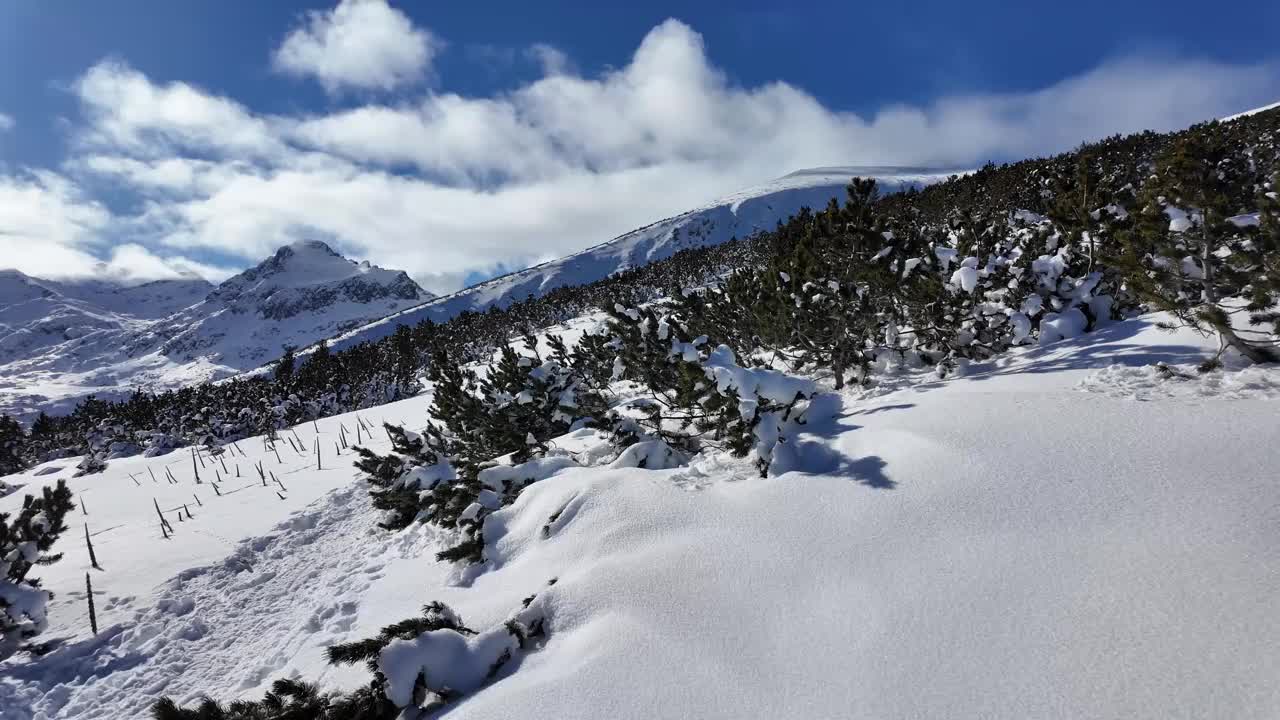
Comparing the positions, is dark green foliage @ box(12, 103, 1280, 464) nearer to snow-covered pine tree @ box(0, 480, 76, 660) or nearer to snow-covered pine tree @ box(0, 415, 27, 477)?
snow-covered pine tree @ box(0, 480, 76, 660)

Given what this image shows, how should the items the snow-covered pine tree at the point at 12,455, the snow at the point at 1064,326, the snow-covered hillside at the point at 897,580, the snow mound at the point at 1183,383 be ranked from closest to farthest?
the snow-covered hillside at the point at 897,580 → the snow mound at the point at 1183,383 → the snow at the point at 1064,326 → the snow-covered pine tree at the point at 12,455

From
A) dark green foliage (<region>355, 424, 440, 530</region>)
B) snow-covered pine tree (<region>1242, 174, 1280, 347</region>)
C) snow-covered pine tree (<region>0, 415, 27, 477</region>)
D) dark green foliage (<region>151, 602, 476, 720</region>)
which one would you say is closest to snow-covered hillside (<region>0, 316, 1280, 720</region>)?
snow-covered pine tree (<region>1242, 174, 1280, 347</region>)

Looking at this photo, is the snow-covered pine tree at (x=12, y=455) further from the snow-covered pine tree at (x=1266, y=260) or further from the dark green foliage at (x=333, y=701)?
the snow-covered pine tree at (x=1266, y=260)

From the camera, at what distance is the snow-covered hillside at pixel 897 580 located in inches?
115

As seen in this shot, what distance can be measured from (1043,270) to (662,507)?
27.6 ft

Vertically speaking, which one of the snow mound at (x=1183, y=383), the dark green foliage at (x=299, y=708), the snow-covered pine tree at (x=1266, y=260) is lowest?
the dark green foliage at (x=299, y=708)

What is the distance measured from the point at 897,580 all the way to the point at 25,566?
14.8 meters

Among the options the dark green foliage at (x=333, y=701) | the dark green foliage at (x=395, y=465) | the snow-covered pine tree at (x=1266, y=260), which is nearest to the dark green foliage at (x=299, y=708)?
the dark green foliage at (x=333, y=701)

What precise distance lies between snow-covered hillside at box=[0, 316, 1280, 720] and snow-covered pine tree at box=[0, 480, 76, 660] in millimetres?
770

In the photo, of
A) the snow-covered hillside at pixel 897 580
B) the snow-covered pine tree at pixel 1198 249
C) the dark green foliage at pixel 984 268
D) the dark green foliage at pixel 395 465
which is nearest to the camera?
the snow-covered hillside at pixel 897 580

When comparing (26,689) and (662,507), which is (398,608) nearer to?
(662,507)

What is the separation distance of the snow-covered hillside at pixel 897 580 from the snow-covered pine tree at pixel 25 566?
77 cm

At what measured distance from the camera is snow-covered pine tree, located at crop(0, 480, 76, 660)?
884cm

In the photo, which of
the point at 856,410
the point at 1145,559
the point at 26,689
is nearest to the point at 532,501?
the point at 856,410
